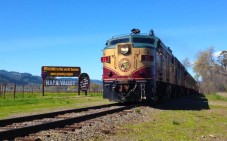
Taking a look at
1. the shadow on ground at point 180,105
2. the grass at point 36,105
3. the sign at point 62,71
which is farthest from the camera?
the sign at point 62,71

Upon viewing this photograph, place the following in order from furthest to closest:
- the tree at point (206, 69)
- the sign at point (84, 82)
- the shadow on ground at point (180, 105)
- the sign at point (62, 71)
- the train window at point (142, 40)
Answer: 1. the tree at point (206, 69)
2. the sign at point (62, 71)
3. the sign at point (84, 82)
4. the shadow on ground at point (180, 105)
5. the train window at point (142, 40)

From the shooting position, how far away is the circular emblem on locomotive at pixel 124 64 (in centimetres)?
1912

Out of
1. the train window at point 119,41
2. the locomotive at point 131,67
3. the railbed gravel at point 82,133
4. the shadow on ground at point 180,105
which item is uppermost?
the train window at point 119,41

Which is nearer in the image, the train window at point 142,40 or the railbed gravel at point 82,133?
the railbed gravel at point 82,133

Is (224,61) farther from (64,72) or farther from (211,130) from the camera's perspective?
(211,130)

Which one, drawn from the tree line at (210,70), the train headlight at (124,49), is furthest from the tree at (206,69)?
the train headlight at (124,49)

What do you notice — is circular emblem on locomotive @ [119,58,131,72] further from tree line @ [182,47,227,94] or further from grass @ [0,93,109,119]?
tree line @ [182,47,227,94]

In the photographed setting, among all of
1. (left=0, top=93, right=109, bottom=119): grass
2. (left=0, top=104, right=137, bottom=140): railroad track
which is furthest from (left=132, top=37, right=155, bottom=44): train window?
Answer: (left=0, top=104, right=137, bottom=140): railroad track

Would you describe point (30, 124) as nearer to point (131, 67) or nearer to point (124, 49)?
point (131, 67)

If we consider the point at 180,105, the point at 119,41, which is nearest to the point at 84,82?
the point at 180,105

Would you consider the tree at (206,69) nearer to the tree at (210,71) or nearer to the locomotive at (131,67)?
the tree at (210,71)

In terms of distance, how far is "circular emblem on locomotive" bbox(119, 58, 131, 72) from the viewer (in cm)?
1912

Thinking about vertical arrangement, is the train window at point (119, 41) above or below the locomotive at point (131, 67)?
above

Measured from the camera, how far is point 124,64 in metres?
19.2
